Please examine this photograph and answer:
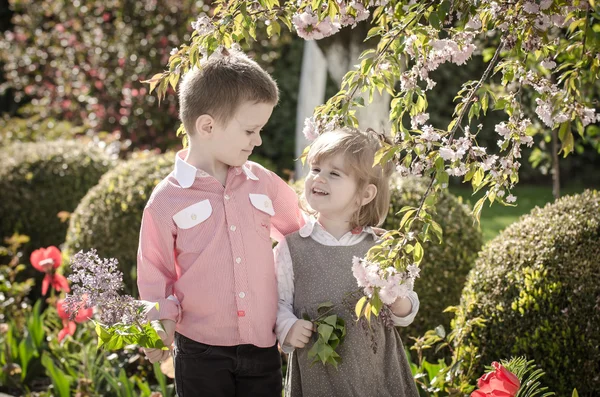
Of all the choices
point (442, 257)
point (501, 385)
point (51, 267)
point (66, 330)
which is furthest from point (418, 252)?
point (51, 267)

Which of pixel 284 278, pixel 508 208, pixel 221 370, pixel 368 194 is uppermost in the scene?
pixel 368 194

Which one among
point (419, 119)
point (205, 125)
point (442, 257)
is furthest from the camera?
point (442, 257)

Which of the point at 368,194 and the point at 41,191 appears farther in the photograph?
the point at 41,191

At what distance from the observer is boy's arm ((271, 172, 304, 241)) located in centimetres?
295

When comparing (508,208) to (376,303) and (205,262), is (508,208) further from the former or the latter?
(376,303)

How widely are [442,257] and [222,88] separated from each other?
1649 mm

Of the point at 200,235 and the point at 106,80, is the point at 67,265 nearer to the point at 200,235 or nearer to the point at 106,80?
the point at 200,235

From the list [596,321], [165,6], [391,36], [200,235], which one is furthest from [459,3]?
[165,6]

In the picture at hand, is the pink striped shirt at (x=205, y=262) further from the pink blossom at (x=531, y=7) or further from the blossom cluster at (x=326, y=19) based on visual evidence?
the pink blossom at (x=531, y=7)

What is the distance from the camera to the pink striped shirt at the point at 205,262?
8.77ft

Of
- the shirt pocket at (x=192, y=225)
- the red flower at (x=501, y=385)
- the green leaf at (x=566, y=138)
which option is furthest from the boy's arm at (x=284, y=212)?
the green leaf at (x=566, y=138)

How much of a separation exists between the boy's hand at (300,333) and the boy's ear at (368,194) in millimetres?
463

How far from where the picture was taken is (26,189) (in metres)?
5.98

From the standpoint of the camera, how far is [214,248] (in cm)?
269
